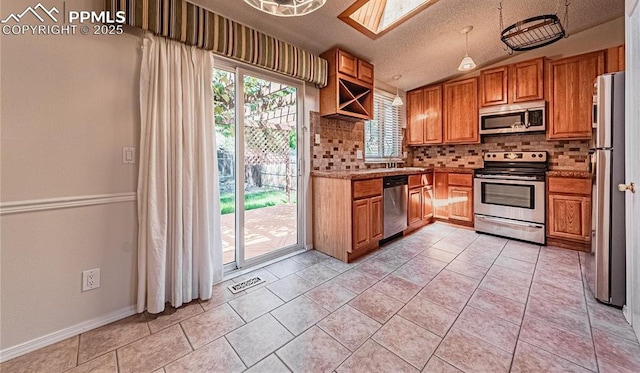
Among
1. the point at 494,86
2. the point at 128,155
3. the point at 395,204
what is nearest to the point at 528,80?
the point at 494,86

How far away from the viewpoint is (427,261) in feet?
8.68

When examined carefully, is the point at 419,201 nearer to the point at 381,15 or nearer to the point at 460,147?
the point at 460,147

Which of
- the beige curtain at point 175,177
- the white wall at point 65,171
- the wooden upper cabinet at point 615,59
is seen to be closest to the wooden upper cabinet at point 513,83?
the wooden upper cabinet at point 615,59

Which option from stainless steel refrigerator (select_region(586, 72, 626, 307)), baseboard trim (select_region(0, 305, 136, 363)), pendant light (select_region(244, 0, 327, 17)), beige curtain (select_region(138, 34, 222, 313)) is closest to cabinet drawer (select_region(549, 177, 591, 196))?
stainless steel refrigerator (select_region(586, 72, 626, 307))

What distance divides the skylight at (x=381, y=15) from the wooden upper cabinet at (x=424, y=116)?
1842 mm

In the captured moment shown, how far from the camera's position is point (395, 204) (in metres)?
3.24

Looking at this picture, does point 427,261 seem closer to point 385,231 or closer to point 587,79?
point 385,231

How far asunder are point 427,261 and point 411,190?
1199 mm

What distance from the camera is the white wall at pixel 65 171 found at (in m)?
1.37

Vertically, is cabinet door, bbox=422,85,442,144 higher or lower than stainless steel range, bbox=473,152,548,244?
higher

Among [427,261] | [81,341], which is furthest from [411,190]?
[81,341]

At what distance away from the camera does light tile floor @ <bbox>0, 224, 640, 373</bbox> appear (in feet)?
4.31

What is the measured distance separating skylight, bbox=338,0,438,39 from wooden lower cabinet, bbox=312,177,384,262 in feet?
5.31

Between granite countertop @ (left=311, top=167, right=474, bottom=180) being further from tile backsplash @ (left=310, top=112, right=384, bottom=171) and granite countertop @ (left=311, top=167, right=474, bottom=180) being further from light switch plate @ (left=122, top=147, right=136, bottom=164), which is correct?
light switch plate @ (left=122, top=147, right=136, bottom=164)
